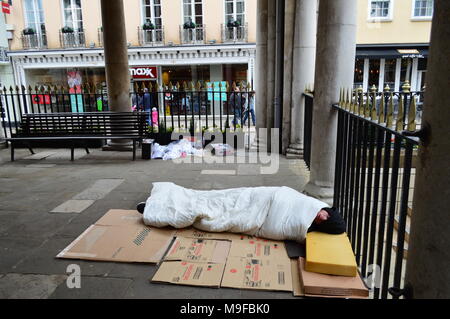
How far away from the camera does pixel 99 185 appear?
18.4ft

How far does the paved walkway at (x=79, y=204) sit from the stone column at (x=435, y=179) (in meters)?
1.17

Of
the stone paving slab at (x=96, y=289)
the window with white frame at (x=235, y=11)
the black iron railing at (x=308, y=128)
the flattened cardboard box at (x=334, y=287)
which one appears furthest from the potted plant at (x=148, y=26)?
the flattened cardboard box at (x=334, y=287)

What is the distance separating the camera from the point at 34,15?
67.1 feet

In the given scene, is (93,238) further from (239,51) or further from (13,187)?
(239,51)

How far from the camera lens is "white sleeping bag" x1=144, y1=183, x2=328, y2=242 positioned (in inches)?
133

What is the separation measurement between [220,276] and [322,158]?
86.7 inches

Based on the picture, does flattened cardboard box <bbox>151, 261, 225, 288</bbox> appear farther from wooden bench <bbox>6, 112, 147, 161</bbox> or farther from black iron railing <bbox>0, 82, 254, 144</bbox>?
black iron railing <bbox>0, 82, 254, 144</bbox>

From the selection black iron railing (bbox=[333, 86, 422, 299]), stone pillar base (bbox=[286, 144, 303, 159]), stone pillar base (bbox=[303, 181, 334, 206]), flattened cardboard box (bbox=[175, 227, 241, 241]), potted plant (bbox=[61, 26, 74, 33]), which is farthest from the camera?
potted plant (bbox=[61, 26, 74, 33])

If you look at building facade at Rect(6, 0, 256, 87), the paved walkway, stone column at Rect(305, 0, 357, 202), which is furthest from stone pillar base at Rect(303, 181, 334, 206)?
building facade at Rect(6, 0, 256, 87)

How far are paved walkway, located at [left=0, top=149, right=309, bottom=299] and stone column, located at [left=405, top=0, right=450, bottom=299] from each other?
1.17 metres

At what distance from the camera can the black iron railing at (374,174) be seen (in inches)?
86.4

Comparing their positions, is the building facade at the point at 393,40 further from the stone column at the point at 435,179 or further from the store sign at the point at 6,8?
the stone column at the point at 435,179

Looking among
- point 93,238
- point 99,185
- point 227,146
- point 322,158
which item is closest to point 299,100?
point 227,146

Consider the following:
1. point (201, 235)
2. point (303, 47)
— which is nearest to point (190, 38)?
point (303, 47)
